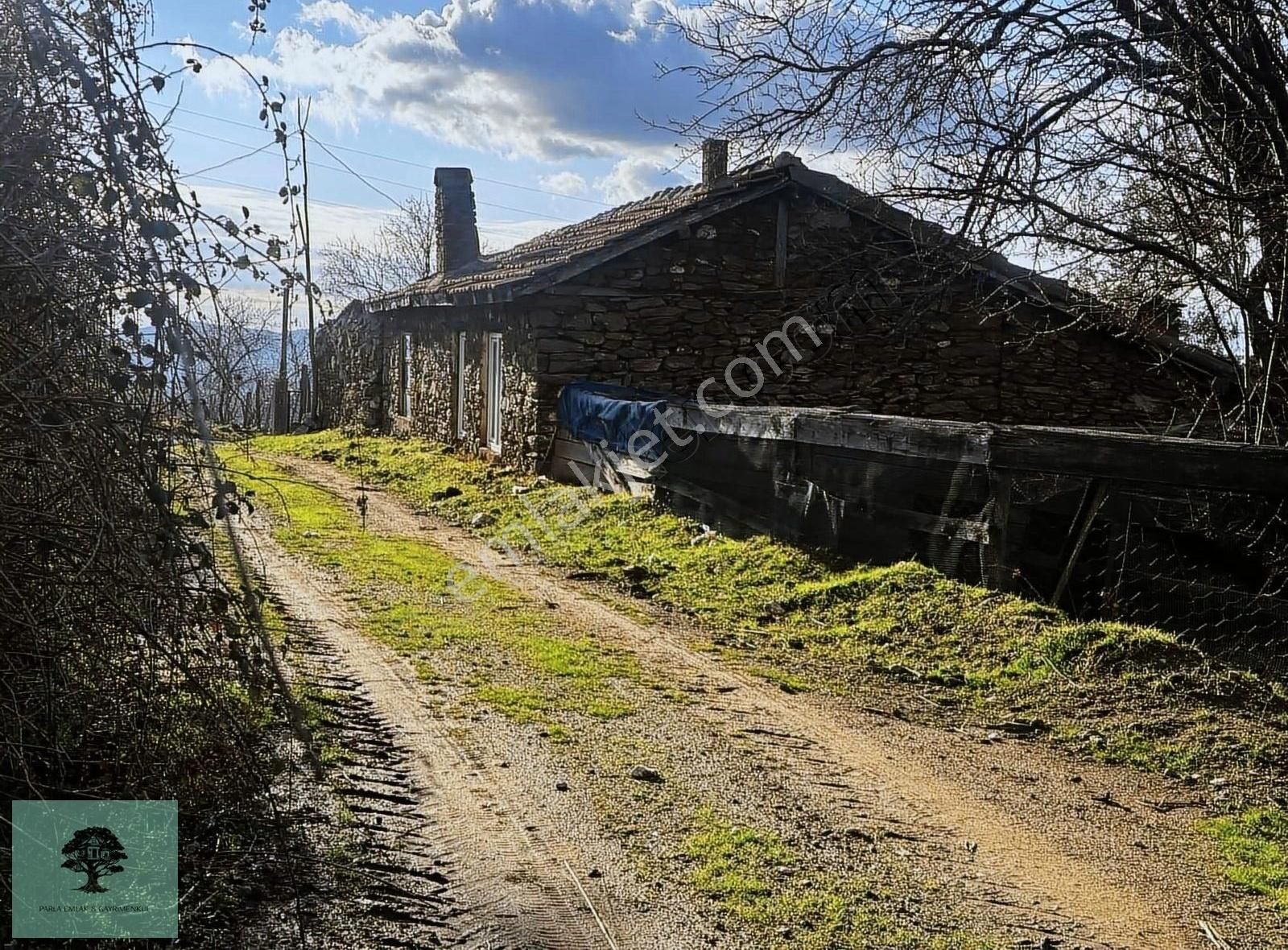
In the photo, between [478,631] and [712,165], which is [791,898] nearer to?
[478,631]

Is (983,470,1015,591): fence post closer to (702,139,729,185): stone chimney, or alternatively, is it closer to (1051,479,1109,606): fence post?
(1051,479,1109,606): fence post

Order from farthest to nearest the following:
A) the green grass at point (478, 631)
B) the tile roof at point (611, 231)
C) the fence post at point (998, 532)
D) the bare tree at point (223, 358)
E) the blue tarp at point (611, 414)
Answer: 1. the tile roof at point (611, 231)
2. the blue tarp at point (611, 414)
3. the fence post at point (998, 532)
4. the green grass at point (478, 631)
5. the bare tree at point (223, 358)

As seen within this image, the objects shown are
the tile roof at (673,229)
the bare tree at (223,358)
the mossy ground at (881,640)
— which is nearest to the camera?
the bare tree at (223,358)

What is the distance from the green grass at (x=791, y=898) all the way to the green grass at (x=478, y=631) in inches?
55.1

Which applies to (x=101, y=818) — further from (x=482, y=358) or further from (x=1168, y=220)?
(x=482, y=358)

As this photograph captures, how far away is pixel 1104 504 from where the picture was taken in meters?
6.52

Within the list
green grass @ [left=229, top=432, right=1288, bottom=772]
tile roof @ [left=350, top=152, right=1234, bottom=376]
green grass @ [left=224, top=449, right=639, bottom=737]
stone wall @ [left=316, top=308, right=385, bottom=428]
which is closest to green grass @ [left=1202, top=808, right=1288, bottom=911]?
green grass @ [left=229, top=432, right=1288, bottom=772]

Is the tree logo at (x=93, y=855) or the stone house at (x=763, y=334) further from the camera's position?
the stone house at (x=763, y=334)

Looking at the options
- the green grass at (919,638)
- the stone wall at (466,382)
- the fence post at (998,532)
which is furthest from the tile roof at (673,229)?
the fence post at (998,532)

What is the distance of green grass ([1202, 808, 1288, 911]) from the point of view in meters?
4.02

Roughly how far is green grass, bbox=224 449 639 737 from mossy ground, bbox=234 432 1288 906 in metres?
0.02

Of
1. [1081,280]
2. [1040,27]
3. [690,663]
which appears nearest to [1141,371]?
[1081,280]

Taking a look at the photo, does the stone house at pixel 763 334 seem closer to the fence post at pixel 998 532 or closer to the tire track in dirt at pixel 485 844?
the fence post at pixel 998 532

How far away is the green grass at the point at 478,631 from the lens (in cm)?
575
